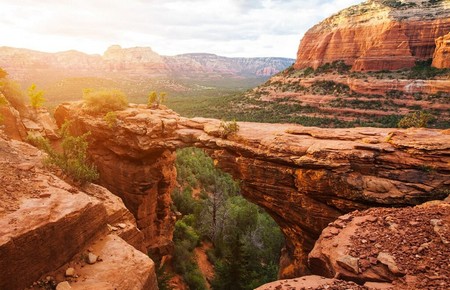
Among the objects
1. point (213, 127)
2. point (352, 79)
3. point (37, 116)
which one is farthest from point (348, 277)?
point (352, 79)

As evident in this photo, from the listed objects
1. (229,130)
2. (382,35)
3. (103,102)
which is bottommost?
(229,130)

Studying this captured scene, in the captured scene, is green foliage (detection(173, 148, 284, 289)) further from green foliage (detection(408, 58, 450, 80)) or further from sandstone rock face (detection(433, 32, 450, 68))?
sandstone rock face (detection(433, 32, 450, 68))

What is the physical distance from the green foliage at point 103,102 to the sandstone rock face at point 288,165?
0.67 meters

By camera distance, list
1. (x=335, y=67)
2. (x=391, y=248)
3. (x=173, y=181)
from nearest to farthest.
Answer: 1. (x=391, y=248)
2. (x=173, y=181)
3. (x=335, y=67)

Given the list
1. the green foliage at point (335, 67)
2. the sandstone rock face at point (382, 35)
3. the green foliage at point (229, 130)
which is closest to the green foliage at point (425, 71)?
the sandstone rock face at point (382, 35)

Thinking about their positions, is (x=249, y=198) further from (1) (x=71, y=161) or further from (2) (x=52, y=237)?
(2) (x=52, y=237)

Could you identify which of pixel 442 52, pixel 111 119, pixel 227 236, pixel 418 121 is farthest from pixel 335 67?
pixel 111 119

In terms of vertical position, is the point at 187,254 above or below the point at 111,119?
below

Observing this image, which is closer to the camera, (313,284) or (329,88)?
(313,284)

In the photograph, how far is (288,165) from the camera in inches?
525

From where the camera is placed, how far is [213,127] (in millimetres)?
15820

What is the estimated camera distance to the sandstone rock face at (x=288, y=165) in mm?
11453

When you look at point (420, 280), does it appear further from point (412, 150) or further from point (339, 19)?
point (339, 19)

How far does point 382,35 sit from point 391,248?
73.9 m
